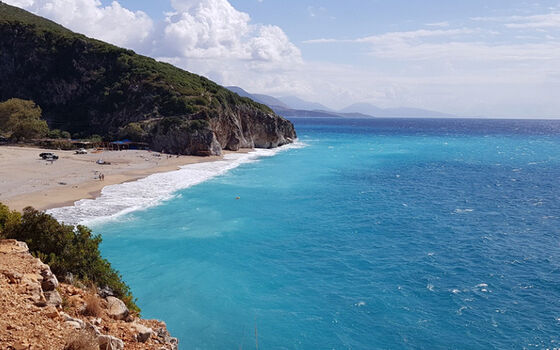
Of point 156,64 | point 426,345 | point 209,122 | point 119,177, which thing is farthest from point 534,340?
point 156,64

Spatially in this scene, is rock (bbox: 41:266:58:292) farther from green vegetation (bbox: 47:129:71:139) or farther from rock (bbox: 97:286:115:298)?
green vegetation (bbox: 47:129:71:139)

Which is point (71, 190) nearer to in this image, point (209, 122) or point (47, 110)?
point (209, 122)

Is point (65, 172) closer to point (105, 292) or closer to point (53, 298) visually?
point (105, 292)

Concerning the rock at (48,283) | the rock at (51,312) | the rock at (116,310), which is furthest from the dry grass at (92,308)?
the rock at (51,312)

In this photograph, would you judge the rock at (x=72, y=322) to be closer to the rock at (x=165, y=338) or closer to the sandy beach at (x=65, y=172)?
the rock at (x=165, y=338)

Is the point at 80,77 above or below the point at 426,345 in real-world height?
above

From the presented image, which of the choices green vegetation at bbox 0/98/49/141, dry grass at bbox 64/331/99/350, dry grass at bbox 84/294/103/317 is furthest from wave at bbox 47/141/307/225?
green vegetation at bbox 0/98/49/141
